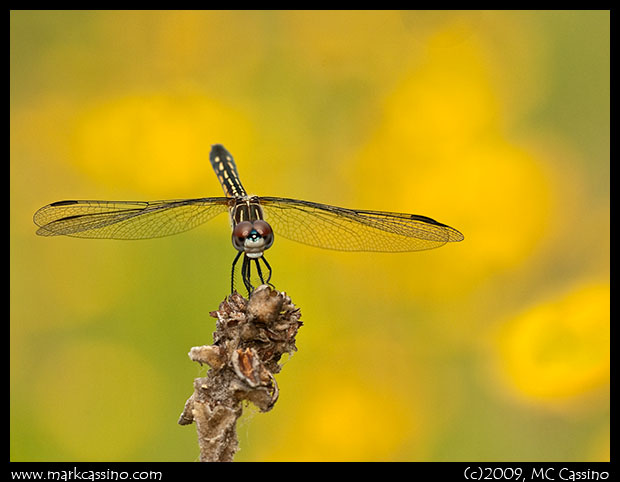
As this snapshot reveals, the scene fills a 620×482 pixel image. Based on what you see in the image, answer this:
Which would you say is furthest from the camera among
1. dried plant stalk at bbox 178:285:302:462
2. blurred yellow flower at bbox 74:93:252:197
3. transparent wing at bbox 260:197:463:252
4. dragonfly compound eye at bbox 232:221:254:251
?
blurred yellow flower at bbox 74:93:252:197

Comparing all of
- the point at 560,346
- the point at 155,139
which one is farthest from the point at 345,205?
the point at 560,346

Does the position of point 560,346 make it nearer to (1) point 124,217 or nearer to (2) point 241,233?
(2) point 241,233

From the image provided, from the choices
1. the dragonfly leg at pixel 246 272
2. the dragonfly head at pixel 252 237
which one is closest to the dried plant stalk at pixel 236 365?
the dragonfly head at pixel 252 237

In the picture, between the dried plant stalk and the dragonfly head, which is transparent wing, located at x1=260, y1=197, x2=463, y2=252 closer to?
the dragonfly head

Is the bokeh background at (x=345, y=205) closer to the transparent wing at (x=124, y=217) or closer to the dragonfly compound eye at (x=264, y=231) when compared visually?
the transparent wing at (x=124, y=217)

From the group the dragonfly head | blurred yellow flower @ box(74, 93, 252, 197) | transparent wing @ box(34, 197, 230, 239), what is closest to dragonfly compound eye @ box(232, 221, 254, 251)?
the dragonfly head
